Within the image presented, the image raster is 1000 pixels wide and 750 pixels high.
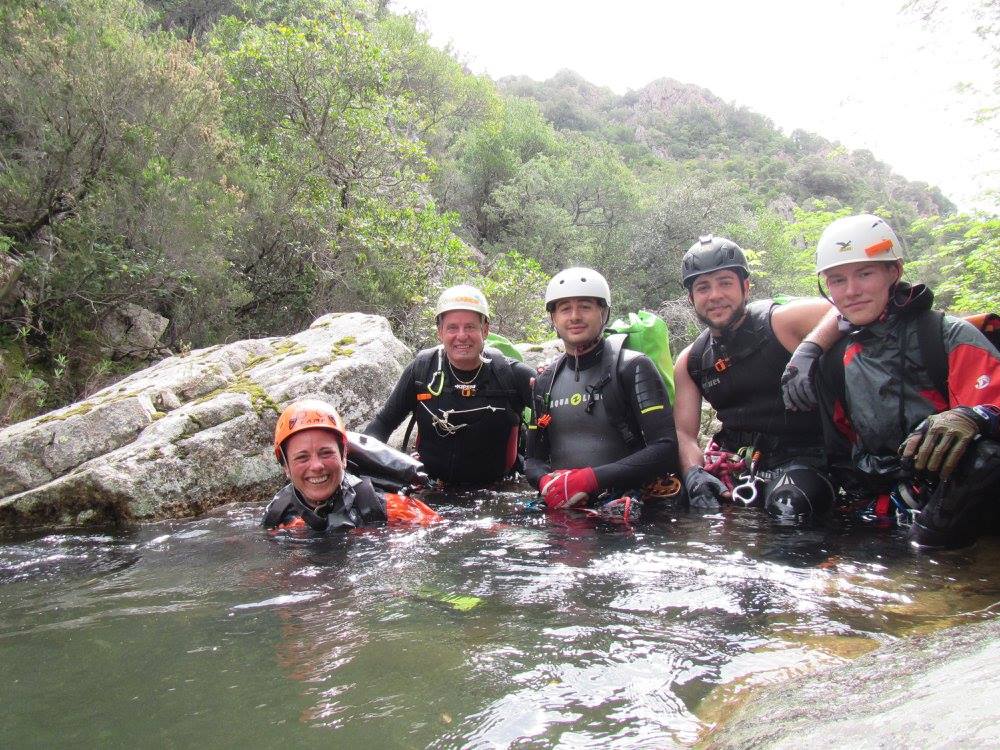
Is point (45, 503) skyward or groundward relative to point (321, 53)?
groundward

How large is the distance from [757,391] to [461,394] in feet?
8.79

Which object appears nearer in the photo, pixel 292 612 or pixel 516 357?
pixel 292 612

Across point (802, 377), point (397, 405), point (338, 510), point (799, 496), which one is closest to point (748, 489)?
point (799, 496)

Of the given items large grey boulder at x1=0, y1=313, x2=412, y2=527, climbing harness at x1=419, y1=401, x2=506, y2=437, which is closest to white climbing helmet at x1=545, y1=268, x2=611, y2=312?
climbing harness at x1=419, y1=401, x2=506, y2=437

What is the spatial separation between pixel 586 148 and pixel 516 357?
29.7m

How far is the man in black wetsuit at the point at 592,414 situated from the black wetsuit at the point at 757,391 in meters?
0.55

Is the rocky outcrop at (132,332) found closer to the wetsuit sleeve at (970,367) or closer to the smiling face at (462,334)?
the smiling face at (462,334)

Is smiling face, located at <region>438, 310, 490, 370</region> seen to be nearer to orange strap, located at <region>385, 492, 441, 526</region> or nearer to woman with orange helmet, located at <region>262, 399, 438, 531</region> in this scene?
orange strap, located at <region>385, 492, 441, 526</region>

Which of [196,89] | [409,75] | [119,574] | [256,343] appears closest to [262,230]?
[196,89]

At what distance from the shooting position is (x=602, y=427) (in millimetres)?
5465

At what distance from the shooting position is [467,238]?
26.7 metres

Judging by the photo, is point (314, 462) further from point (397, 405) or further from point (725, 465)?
point (725, 465)

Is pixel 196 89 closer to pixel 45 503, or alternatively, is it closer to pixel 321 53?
pixel 321 53

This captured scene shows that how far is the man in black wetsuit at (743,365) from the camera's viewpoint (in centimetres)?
519
